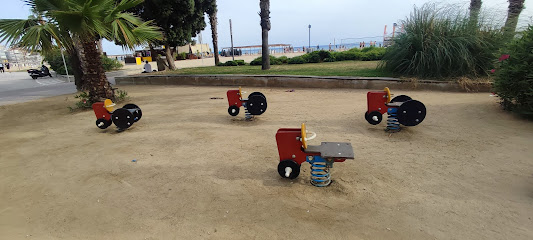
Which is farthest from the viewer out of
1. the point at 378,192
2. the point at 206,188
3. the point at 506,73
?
the point at 506,73

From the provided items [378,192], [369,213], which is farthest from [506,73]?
[369,213]

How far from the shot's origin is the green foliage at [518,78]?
476 centimetres

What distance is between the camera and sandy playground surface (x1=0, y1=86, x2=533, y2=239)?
239cm

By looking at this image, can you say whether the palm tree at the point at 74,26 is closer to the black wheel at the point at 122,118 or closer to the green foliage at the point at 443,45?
the black wheel at the point at 122,118

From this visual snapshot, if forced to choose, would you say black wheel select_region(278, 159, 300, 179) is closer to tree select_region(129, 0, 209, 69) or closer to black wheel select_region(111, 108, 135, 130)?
black wheel select_region(111, 108, 135, 130)

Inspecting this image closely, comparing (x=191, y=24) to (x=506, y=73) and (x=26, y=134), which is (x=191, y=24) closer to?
(x=26, y=134)

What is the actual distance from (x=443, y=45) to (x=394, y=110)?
525 cm

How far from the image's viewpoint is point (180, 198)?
2900 mm

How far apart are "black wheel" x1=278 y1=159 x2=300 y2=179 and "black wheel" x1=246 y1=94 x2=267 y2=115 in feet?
8.21

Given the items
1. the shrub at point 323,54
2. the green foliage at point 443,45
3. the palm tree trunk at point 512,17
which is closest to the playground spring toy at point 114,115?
the green foliage at point 443,45

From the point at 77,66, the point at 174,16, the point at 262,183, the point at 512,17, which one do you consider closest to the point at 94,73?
the point at 77,66

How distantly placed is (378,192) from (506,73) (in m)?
4.36

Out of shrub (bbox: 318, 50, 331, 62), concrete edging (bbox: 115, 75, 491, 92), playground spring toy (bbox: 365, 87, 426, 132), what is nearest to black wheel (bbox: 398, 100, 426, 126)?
playground spring toy (bbox: 365, 87, 426, 132)

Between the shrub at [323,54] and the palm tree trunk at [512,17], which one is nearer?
the palm tree trunk at [512,17]
